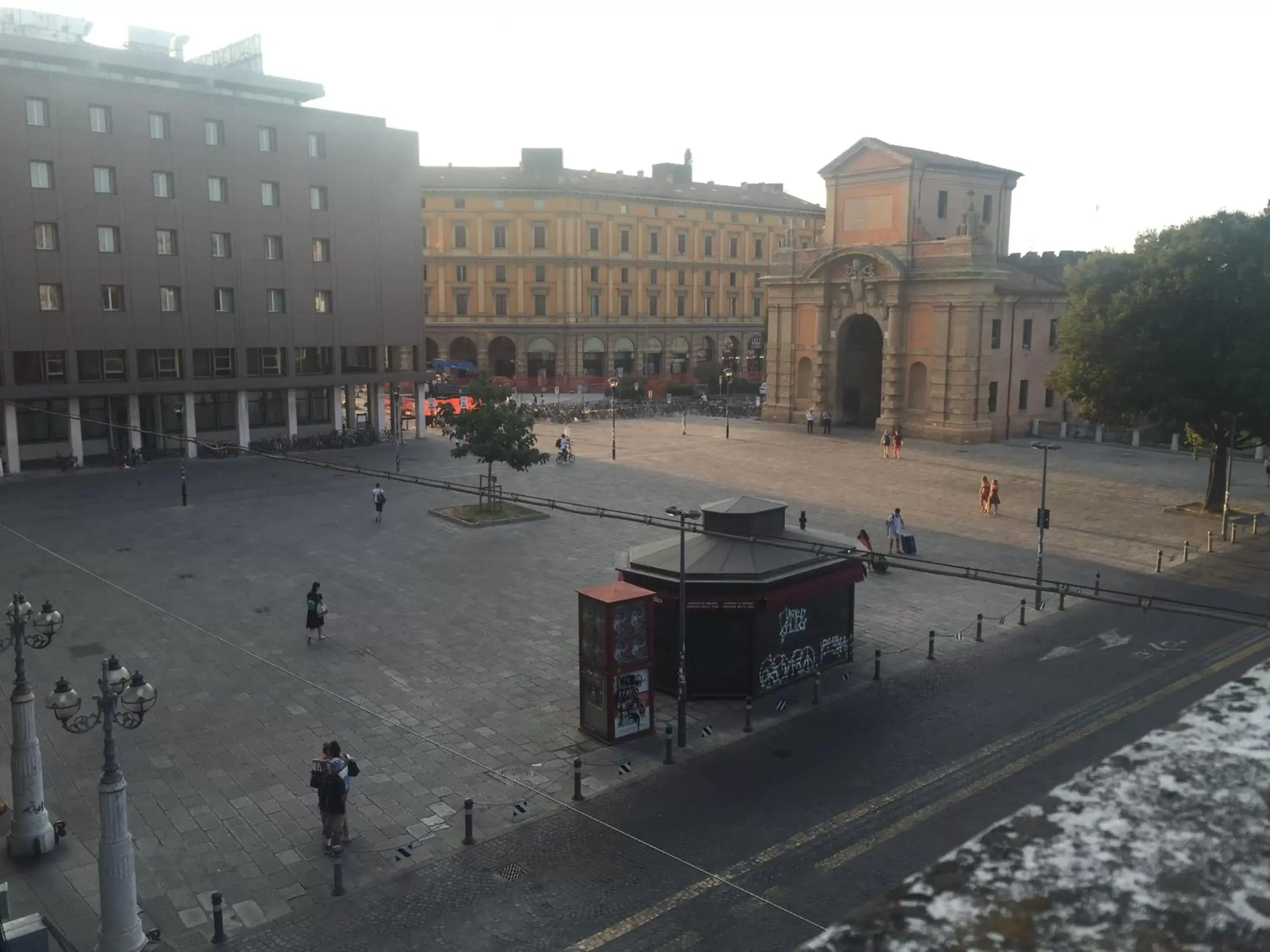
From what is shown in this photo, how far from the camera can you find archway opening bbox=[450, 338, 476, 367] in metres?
99.4

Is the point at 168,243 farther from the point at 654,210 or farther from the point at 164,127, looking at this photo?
the point at 654,210

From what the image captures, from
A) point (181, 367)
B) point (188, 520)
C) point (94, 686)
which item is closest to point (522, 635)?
point (94, 686)

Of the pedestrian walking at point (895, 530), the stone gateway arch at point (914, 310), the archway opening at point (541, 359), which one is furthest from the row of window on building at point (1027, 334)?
the archway opening at point (541, 359)

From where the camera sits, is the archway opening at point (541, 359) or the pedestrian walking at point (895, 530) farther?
the archway opening at point (541, 359)

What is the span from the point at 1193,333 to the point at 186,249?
46.3m

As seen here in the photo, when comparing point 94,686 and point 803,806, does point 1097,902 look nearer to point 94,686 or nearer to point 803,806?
point 803,806

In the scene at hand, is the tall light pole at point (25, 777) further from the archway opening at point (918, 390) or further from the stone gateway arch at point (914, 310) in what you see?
the archway opening at point (918, 390)

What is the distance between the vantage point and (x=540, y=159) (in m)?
102

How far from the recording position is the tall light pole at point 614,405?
191 feet

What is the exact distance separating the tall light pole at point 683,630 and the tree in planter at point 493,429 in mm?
18978

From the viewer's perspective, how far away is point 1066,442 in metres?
63.3

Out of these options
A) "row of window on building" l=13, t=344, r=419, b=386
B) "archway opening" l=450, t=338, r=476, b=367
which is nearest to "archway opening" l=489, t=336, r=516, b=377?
"archway opening" l=450, t=338, r=476, b=367

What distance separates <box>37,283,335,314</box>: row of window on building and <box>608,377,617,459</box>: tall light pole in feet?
58.2

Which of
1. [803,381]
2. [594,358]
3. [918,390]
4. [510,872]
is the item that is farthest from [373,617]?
[594,358]
